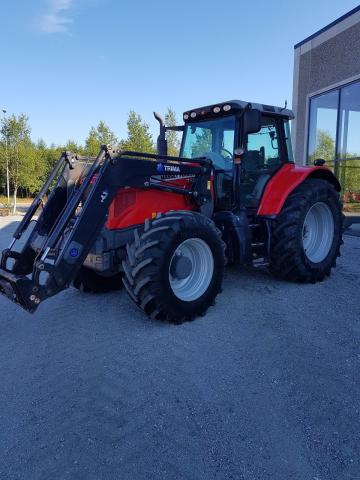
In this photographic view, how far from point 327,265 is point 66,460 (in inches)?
163

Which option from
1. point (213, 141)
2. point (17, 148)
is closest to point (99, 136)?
point (17, 148)

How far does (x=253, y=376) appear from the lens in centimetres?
284

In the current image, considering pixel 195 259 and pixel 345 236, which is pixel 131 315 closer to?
pixel 195 259

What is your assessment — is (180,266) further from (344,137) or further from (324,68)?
(324,68)

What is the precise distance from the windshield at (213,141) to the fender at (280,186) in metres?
0.60

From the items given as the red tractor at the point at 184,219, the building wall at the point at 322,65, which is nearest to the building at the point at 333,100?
the building wall at the point at 322,65

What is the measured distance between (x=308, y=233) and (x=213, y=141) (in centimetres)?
182

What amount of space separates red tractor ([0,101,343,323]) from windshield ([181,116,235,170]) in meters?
0.01

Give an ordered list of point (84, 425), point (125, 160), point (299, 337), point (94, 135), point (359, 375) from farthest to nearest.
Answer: point (94, 135)
point (125, 160)
point (299, 337)
point (359, 375)
point (84, 425)

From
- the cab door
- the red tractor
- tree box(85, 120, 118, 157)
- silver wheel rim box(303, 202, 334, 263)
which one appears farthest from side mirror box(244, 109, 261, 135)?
tree box(85, 120, 118, 157)

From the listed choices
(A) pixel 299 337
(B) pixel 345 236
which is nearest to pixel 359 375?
(A) pixel 299 337

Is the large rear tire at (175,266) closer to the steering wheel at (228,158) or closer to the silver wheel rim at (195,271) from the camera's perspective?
the silver wheel rim at (195,271)

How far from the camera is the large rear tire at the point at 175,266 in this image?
3.53 metres

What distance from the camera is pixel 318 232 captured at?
18.1 feet
